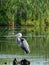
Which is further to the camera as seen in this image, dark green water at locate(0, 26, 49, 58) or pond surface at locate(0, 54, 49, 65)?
dark green water at locate(0, 26, 49, 58)

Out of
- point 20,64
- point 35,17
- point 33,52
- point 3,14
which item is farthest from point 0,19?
point 20,64

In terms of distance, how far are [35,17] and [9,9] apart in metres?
4.21

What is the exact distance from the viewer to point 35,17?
5956cm

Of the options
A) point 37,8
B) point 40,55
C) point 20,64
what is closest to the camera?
point 20,64

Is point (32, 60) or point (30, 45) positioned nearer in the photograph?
point (32, 60)

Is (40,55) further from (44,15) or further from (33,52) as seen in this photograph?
(44,15)

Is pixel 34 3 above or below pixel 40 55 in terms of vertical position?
above

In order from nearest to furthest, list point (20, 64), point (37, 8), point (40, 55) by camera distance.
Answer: point (20, 64)
point (40, 55)
point (37, 8)

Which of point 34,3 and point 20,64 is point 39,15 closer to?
point 34,3

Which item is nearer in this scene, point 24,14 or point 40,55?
point 40,55

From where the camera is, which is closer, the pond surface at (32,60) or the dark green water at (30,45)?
the pond surface at (32,60)

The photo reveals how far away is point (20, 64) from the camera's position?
15.2 metres

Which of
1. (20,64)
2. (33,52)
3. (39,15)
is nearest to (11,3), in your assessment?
(39,15)

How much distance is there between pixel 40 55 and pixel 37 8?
36.4 metres
